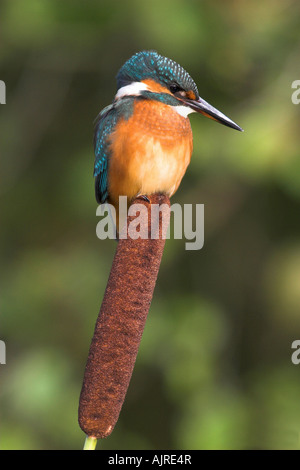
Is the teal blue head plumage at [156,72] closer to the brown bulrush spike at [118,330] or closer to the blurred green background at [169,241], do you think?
the brown bulrush spike at [118,330]

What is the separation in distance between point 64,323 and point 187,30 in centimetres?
122

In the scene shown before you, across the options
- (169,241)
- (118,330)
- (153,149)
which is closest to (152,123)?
(153,149)

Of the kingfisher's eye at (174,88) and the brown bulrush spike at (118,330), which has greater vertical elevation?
the kingfisher's eye at (174,88)

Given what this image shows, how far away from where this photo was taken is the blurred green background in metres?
2.25

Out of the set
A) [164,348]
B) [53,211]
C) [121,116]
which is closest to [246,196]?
[164,348]

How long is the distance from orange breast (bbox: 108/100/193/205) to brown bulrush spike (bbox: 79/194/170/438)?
0.72ft

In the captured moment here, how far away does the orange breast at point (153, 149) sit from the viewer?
1.02 meters

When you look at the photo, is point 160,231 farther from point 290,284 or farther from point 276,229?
point 276,229

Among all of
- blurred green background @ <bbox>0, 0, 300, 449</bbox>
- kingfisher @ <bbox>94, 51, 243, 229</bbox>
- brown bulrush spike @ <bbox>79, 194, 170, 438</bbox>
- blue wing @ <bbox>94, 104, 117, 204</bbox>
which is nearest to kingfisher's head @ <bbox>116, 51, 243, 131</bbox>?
kingfisher @ <bbox>94, 51, 243, 229</bbox>

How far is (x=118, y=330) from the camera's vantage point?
0.78 m

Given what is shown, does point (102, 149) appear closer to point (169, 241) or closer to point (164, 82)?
point (164, 82)

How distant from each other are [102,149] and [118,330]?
0.52 m

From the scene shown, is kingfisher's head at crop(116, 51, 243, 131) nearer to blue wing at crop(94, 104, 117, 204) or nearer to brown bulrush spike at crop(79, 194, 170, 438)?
blue wing at crop(94, 104, 117, 204)

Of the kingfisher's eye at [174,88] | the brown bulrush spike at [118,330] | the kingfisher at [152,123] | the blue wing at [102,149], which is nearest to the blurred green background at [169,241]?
the blue wing at [102,149]
